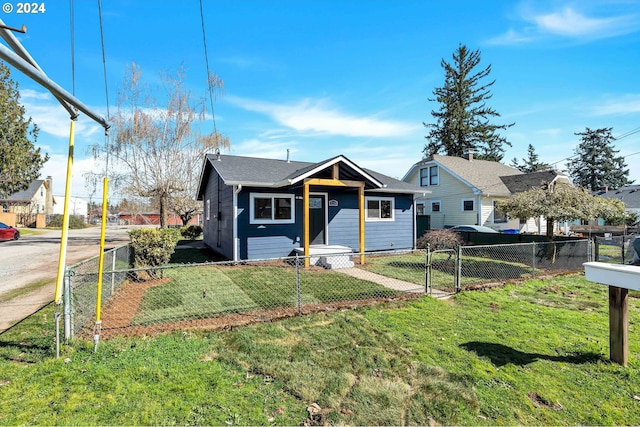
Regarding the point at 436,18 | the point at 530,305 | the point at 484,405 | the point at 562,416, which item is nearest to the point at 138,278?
the point at 484,405

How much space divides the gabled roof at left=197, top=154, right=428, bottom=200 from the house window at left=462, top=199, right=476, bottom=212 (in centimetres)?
896

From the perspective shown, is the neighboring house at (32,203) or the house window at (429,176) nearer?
the house window at (429,176)

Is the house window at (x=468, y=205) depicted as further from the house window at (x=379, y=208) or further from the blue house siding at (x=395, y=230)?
the house window at (x=379, y=208)

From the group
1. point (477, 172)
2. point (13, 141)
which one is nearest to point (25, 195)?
point (13, 141)

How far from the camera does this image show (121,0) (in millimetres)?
6312

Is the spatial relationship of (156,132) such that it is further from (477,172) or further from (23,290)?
(477,172)

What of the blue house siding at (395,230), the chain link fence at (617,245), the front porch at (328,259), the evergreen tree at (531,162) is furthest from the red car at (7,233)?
the evergreen tree at (531,162)

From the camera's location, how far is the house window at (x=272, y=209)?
11.0 m

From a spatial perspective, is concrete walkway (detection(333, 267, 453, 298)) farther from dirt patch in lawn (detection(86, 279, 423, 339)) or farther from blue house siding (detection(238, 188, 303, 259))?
blue house siding (detection(238, 188, 303, 259))

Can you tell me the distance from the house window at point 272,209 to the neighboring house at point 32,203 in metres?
36.2

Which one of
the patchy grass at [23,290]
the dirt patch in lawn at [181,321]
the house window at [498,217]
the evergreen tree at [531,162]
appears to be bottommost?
the patchy grass at [23,290]

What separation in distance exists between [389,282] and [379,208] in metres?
5.96

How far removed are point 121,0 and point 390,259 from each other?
1064 centimetres

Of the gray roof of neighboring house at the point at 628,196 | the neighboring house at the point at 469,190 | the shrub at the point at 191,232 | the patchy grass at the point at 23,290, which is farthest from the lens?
the gray roof of neighboring house at the point at 628,196
